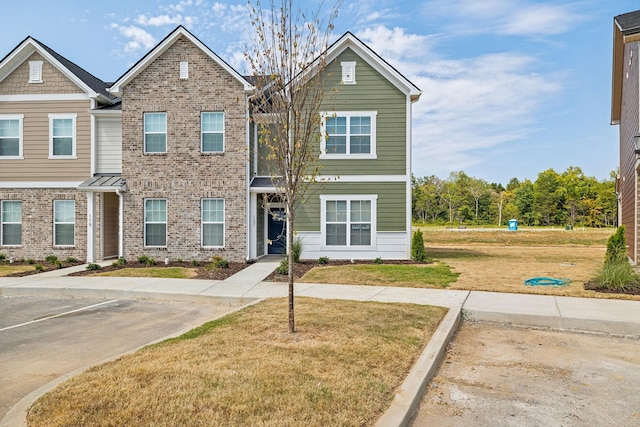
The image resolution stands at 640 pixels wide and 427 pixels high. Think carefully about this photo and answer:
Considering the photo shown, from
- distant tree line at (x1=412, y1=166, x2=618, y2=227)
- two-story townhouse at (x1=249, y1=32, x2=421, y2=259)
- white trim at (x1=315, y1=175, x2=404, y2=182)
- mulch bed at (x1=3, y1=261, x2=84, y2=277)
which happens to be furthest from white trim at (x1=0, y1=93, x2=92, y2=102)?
distant tree line at (x1=412, y1=166, x2=618, y2=227)

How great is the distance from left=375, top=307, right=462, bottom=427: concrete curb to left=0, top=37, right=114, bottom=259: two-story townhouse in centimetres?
1484

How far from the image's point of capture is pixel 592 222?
57188mm

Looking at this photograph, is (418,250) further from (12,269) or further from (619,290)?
(12,269)

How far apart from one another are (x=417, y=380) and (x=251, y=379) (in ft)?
5.69

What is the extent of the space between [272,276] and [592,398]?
31.4ft

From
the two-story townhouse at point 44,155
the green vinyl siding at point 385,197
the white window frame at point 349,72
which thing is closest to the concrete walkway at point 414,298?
the two-story townhouse at point 44,155

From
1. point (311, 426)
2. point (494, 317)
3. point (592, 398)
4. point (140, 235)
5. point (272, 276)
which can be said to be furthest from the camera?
point (140, 235)

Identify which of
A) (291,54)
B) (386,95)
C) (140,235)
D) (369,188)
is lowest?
(140,235)

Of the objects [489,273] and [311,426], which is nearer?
[311,426]

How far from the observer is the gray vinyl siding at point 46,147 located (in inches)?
677

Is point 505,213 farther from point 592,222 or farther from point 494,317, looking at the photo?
point 494,317

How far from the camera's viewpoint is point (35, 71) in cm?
1731

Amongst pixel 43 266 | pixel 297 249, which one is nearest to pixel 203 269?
pixel 297 249

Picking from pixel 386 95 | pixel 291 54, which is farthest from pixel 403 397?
pixel 386 95
